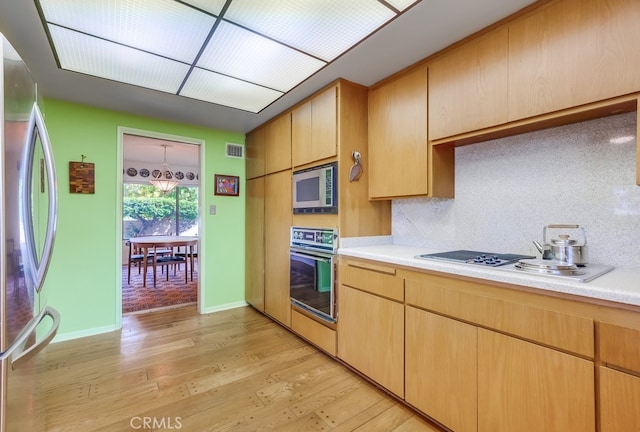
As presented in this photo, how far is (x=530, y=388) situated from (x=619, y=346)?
0.38 metres

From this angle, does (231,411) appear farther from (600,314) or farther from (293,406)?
(600,314)

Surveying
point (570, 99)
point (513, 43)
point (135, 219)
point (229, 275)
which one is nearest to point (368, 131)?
point (513, 43)

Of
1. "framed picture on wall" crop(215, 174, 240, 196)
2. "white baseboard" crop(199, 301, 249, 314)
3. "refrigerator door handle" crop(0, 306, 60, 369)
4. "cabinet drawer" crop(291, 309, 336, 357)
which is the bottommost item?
"white baseboard" crop(199, 301, 249, 314)

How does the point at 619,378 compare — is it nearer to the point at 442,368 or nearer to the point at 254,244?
the point at 442,368

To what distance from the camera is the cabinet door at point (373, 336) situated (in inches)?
70.5

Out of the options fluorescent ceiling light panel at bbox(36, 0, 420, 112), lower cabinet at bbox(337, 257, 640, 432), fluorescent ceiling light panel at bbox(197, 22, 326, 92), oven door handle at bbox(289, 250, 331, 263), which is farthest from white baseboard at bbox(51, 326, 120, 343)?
fluorescent ceiling light panel at bbox(197, 22, 326, 92)

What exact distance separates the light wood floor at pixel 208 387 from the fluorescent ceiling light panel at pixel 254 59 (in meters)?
2.28

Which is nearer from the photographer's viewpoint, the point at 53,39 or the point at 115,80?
the point at 53,39

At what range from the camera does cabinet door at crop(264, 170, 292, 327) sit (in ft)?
9.64

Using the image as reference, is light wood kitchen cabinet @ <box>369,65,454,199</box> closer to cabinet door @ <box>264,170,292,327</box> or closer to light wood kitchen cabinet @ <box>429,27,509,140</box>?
light wood kitchen cabinet @ <box>429,27,509,140</box>

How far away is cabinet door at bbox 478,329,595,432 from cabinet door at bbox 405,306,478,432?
0.05 metres

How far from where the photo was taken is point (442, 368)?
1.53 m

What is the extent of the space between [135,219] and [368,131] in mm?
6741

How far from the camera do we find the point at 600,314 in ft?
3.45
